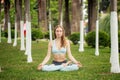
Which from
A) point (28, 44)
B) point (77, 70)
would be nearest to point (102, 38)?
point (28, 44)

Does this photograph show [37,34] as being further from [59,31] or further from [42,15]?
[59,31]

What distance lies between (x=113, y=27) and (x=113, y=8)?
→ 60 cm

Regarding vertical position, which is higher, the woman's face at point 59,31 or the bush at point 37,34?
the woman's face at point 59,31

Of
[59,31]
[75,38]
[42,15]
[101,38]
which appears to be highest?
[42,15]

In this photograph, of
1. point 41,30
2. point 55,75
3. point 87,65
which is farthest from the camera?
point 41,30

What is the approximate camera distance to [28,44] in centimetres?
1781

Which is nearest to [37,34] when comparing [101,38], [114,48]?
[101,38]

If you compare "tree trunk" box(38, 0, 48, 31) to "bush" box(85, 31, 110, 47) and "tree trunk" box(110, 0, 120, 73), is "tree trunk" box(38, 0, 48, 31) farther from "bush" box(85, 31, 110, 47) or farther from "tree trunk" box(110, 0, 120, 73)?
"tree trunk" box(110, 0, 120, 73)

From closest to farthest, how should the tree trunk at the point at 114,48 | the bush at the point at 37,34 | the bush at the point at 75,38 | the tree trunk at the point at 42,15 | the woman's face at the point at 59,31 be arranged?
the tree trunk at the point at 114,48 → the woman's face at the point at 59,31 → the bush at the point at 75,38 → the bush at the point at 37,34 → the tree trunk at the point at 42,15

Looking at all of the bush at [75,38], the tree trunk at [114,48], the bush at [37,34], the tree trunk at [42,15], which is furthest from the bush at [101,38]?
the tree trunk at [114,48]

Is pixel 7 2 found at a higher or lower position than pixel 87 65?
higher

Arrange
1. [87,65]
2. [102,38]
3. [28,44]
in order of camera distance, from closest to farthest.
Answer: [87,65] → [28,44] → [102,38]

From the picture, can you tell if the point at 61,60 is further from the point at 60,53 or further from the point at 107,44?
the point at 107,44

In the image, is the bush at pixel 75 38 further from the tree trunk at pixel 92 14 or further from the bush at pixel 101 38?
the bush at pixel 101 38
